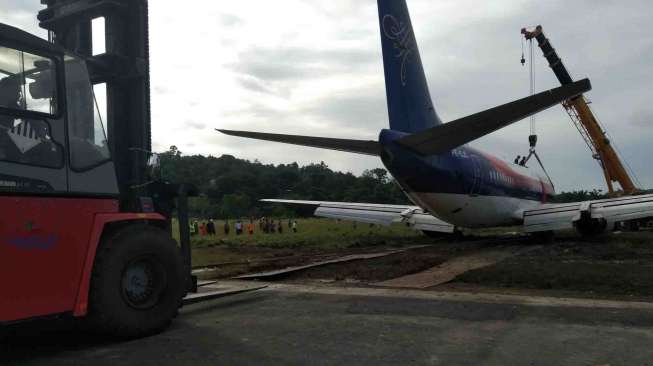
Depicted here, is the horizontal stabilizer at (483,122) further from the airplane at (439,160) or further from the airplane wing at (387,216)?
the airplane wing at (387,216)

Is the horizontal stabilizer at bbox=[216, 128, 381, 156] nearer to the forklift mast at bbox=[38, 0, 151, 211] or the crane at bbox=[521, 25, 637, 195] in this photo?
the forklift mast at bbox=[38, 0, 151, 211]

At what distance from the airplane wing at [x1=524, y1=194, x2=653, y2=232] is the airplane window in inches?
699

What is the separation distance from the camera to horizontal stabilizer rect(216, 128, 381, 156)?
1305cm

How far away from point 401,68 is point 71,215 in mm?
12791

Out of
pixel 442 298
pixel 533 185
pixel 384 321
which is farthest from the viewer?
pixel 533 185

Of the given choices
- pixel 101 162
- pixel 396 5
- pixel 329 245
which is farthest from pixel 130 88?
pixel 329 245

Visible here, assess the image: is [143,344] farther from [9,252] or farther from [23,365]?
[9,252]

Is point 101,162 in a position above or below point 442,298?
above

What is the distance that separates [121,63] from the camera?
23.5 ft

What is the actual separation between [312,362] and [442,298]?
412 cm

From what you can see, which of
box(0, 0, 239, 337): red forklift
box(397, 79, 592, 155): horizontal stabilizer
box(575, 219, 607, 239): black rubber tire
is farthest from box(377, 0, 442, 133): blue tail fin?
box(0, 0, 239, 337): red forklift

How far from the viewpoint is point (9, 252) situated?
4703 mm

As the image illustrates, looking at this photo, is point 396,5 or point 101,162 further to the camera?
point 396,5

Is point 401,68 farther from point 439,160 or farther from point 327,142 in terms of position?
point 327,142
